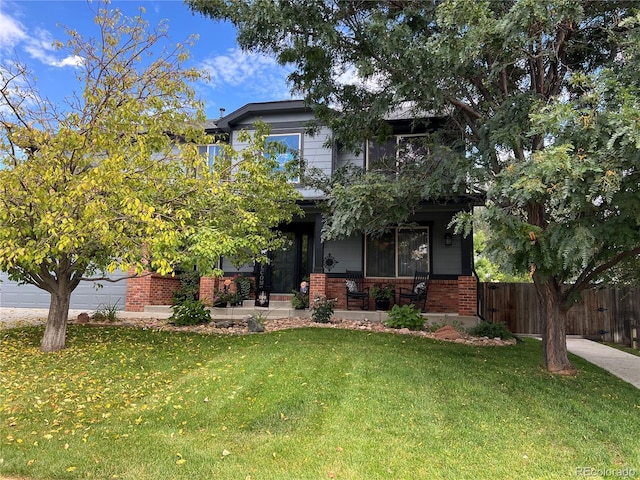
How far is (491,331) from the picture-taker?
8805mm

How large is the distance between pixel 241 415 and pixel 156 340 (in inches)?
160

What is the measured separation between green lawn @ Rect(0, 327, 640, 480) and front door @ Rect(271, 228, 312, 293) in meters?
5.66

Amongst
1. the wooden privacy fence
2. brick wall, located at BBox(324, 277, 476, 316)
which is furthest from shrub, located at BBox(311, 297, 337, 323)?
the wooden privacy fence

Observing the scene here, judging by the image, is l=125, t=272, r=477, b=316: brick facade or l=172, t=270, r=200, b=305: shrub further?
l=172, t=270, r=200, b=305: shrub

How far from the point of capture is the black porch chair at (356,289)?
35.6 feet

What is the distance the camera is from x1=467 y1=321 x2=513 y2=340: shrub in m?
8.72

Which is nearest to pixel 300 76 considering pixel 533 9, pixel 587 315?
pixel 533 9

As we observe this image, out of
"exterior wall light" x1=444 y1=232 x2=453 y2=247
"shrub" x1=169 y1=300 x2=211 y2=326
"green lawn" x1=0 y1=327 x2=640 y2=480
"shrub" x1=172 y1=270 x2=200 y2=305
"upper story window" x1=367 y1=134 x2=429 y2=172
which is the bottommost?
"green lawn" x1=0 y1=327 x2=640 y2=480

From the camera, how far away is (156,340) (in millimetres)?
7477

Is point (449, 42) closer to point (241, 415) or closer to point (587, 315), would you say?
point (241, 415)

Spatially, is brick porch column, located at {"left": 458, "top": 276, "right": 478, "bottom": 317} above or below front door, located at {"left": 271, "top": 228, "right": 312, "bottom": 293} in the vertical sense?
below

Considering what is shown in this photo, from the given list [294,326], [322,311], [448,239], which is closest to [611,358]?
[448,239]

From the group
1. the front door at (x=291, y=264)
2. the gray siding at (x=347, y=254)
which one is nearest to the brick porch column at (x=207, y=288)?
the front door at (x=291, y=264)

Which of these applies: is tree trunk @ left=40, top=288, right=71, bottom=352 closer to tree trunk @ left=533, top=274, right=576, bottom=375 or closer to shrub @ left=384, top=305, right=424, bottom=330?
shrub @ left=384, top=305, right=424, bottom=330
